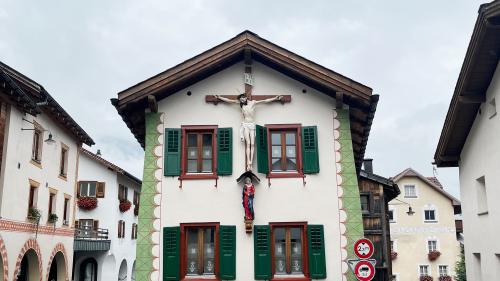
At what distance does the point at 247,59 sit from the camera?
15.4 m

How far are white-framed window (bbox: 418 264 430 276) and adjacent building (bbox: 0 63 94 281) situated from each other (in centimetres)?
2751

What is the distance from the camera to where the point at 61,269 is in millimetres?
27625

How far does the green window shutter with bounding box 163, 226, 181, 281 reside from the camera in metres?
14.1

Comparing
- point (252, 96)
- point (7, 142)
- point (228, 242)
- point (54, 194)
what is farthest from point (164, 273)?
point (54, 194)

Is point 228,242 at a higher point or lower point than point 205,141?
lower

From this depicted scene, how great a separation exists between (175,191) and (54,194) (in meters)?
13.2

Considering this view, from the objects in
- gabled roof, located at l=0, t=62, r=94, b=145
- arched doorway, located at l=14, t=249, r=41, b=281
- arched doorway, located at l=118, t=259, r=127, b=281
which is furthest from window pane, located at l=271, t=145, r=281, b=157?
arched doorway, located at l=118, t=259, r=127, b=281

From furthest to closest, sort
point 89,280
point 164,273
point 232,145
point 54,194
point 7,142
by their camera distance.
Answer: point 89,280
point 54,194
point 7,142
point 232,145
point 164,273

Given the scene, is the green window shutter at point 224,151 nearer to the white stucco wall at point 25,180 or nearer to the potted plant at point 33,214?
the white stucco wall at point 25,180

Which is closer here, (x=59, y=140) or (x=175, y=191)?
(x=175, y=191)

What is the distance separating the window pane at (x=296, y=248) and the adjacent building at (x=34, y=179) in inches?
417

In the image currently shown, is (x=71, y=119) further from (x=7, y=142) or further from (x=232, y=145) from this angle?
(x=232, y=145)

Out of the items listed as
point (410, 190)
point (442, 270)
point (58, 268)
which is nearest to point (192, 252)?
point (58, 268)

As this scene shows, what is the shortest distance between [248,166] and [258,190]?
0.70m
